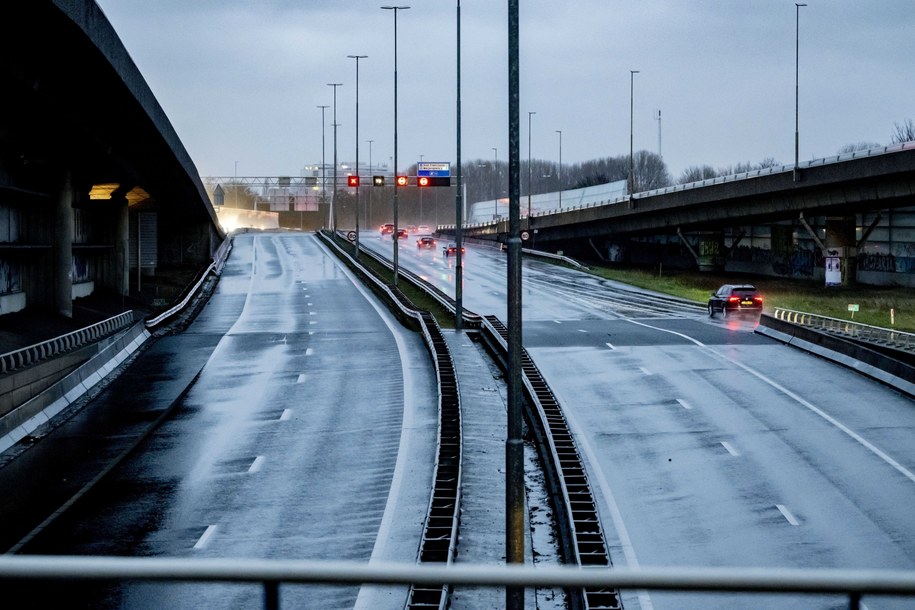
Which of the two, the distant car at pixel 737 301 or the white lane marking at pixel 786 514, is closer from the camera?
the white lane marking at pixel 786 514

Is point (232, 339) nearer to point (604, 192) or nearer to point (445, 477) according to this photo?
point (445, 477)

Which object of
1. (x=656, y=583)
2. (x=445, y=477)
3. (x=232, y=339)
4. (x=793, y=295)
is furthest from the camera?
(x=793, y=295)

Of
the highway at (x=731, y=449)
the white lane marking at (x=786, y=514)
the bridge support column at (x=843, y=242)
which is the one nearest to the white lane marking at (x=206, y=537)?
the highway at (x=731, y=449)

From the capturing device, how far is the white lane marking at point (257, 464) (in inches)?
1036

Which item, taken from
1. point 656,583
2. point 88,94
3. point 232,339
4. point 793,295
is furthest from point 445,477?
point 793,295

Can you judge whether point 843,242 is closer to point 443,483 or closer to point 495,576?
point 443,483

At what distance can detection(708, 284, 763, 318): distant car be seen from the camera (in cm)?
5584

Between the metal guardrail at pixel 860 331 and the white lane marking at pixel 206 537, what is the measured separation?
84.6ft

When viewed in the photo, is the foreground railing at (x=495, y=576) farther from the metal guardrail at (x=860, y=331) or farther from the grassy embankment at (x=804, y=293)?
the grassy embankment at (x=804, y=293)

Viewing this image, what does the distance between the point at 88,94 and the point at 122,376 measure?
30.5 feet

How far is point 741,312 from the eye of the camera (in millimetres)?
56156

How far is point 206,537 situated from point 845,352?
2512cm

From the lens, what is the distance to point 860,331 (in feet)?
145

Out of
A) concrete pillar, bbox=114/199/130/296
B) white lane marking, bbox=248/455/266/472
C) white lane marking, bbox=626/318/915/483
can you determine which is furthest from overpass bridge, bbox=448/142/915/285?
concrete pillar, bbox=114/199/130/296
